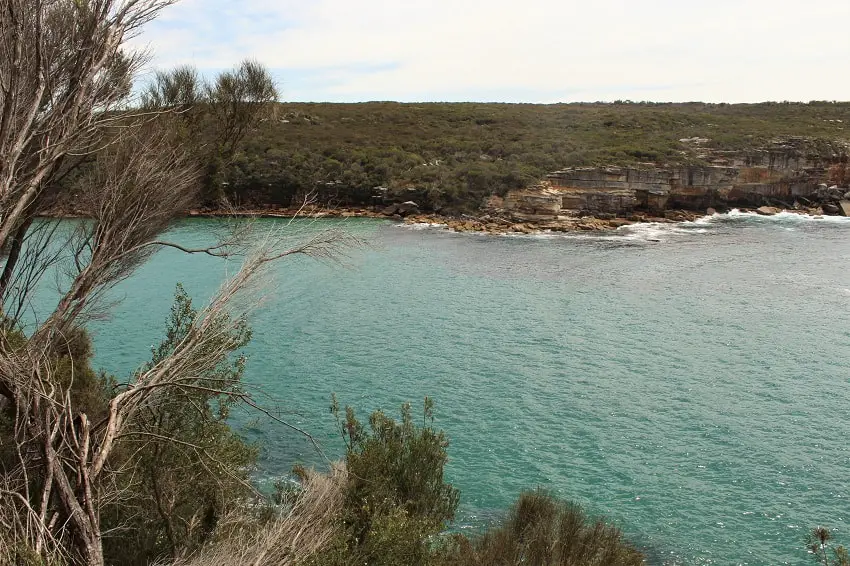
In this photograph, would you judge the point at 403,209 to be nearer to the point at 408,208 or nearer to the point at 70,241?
the point at 408,208

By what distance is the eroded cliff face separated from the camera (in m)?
55.4

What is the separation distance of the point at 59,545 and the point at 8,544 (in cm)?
50

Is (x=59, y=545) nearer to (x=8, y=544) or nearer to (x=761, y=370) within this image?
(x=8, y=544)

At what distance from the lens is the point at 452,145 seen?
2660 inches

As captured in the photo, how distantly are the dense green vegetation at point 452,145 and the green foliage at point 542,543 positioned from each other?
131 feet

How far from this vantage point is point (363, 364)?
22.7 m

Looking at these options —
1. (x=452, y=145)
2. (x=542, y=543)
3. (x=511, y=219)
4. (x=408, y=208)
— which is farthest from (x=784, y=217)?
(x=542, y=543)

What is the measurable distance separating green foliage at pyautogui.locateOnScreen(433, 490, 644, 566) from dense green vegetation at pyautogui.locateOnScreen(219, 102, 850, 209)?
40039 millimetres

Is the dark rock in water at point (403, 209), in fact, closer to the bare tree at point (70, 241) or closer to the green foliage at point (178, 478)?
the bare tree at point (70, 241)

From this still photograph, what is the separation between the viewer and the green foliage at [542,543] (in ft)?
34.6

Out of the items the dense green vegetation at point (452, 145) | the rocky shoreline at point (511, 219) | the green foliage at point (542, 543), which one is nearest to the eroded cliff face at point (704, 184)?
the rocky shoreline at point (511, 219)

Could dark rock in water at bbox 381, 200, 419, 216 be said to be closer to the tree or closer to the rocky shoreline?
the rocky shoreline

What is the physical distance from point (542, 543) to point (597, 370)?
1190 centimetres

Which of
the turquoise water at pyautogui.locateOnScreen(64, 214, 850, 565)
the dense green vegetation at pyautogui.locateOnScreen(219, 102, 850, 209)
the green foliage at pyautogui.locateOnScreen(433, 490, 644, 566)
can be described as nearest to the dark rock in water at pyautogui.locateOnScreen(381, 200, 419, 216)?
the dense green vegetation at pyautogui.locateOnScreen(219, 102, 850, 209)
